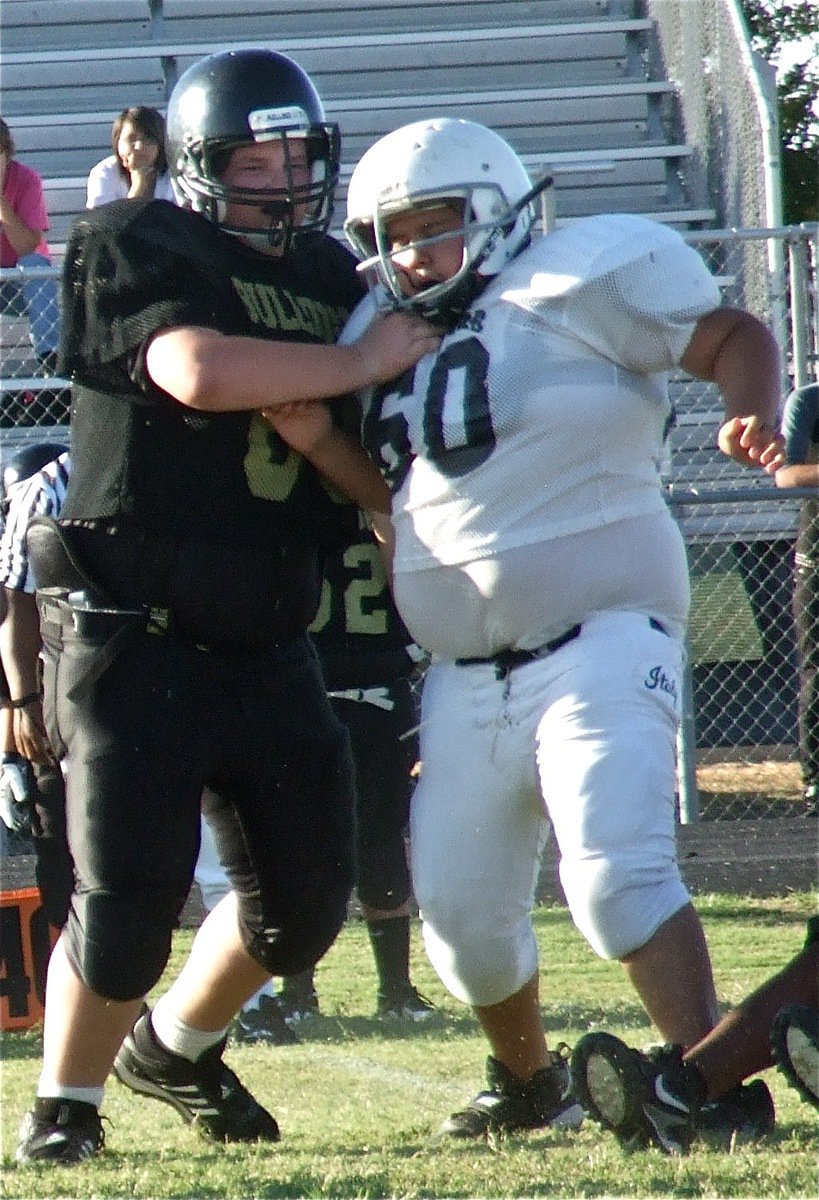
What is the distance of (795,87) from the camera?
1609cm

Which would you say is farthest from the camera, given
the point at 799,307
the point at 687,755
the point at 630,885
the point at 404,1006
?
the point at 799,307

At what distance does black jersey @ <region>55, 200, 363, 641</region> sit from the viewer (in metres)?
3.27

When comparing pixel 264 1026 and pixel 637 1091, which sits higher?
pixel 637 1091

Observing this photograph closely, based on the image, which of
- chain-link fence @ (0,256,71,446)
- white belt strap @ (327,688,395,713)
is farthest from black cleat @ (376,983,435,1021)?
chain-link fence @ (0,256,71,446)

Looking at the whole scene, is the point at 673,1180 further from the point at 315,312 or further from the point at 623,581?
the point at 315,312

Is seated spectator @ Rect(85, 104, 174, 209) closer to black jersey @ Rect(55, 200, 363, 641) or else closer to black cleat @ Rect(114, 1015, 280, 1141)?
black jersey @ Rect(55, 200, 363, 641)

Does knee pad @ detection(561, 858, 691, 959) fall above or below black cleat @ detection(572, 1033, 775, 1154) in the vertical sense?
above

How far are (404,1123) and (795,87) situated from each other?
13.7 meters

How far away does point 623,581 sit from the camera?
3.19m

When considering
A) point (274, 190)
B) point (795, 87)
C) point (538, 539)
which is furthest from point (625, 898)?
point (795, 87)

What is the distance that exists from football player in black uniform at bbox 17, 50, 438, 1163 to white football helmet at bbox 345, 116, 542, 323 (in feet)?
0.28

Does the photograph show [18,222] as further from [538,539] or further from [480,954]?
[480,954]

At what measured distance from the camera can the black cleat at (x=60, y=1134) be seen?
3.32m

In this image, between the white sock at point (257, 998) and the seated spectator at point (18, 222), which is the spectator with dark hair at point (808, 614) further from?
the seated spectator at point (18, 222)
